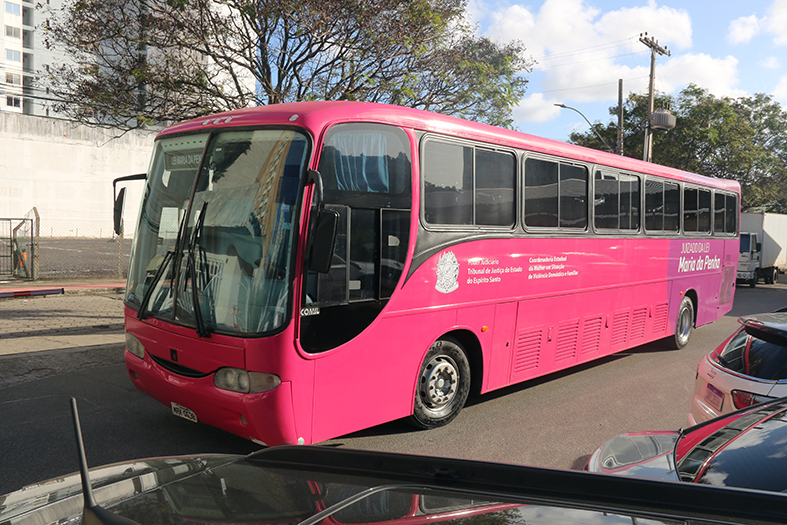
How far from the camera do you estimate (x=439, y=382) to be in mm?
6160

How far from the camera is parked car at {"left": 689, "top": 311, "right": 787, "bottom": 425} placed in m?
4.27

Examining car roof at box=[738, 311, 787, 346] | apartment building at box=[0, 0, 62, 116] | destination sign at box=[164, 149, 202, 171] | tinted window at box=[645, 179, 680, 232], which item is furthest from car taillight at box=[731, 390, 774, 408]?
apartment building at box=[0, 0, 62, 116]

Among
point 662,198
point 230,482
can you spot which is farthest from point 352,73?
point 230,482

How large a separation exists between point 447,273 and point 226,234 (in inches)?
88.6

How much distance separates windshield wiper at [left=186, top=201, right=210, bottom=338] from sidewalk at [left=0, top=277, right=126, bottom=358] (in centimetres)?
502

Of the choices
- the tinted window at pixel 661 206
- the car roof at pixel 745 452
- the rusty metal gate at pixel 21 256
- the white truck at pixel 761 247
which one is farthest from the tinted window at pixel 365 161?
the white truck at pixel 761 247

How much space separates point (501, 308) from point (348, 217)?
8.21 ft

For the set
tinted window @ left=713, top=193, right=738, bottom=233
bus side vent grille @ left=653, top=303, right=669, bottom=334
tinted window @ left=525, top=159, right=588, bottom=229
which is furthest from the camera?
tinted window @ left=713, top=193, right=738, bottom=233

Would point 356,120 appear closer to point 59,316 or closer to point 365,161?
point 365,161

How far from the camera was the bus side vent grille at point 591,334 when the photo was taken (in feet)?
27.2

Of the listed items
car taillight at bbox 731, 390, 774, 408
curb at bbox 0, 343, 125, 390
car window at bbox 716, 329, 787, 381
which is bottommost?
curb at bbox 0, 343, 125, 390

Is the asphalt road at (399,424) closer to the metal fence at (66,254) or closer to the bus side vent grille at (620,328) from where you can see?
the bus side vent grille at (620,328)

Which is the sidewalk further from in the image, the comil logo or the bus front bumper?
the comil logo

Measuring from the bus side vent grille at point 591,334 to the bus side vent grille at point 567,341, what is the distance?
23 centimetres
